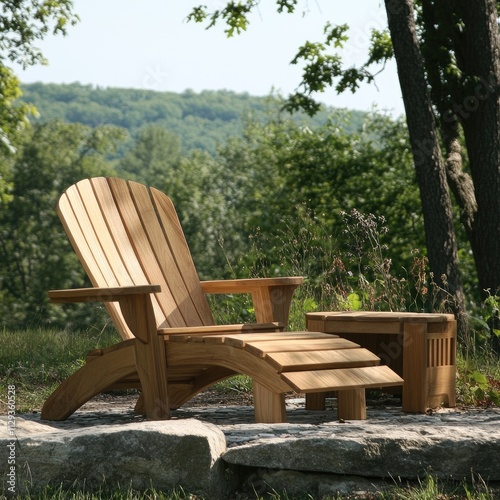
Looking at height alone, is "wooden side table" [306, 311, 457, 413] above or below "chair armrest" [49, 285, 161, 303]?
below

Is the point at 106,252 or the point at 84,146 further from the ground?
the point at 84,146

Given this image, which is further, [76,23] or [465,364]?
[76,23]

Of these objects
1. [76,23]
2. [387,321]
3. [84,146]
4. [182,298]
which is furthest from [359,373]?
[84,146]

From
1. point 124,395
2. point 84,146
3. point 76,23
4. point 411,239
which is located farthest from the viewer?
point 84,146

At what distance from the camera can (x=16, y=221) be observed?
23.2m

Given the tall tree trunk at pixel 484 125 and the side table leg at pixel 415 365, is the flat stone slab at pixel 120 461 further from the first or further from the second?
the tall tree trunk at pixel 484 125

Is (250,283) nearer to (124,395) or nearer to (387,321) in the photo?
(387,321)

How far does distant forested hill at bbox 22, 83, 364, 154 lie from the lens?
32344mm

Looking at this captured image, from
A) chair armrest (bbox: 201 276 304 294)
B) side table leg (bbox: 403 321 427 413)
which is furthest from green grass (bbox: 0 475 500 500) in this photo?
chair armrest (bbox: 201 276 304 294)

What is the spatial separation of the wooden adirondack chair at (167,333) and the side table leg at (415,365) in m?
0.45

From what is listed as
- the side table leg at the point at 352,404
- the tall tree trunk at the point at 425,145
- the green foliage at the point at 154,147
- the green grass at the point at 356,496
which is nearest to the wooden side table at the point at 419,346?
the side table leg at the point at 352,404

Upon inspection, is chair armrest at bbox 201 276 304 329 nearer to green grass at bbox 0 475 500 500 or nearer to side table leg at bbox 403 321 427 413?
side table leg at bbox 403 321 427 413

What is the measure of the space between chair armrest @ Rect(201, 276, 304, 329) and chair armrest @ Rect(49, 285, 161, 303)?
75cm

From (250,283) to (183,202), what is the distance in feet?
65.4
